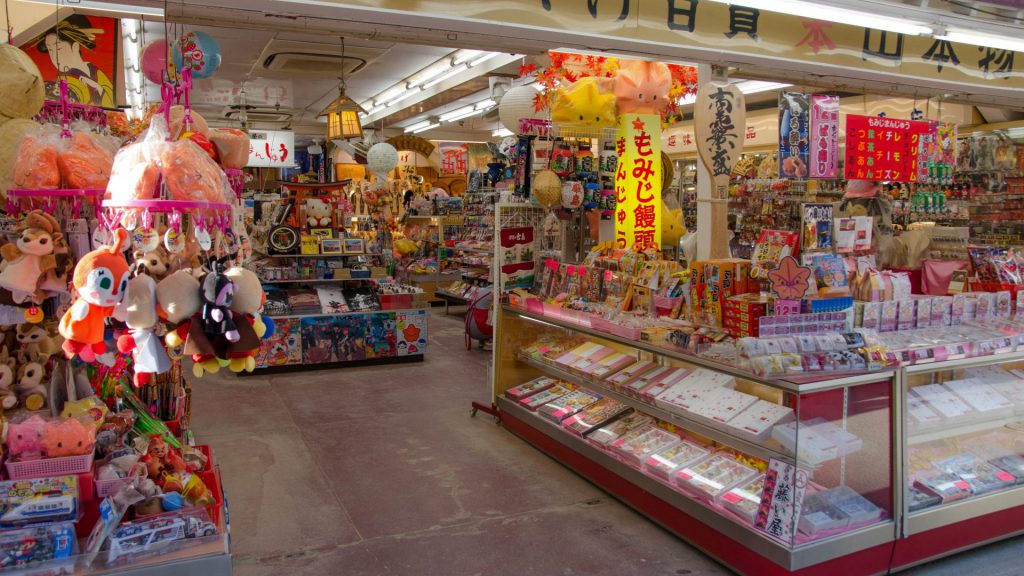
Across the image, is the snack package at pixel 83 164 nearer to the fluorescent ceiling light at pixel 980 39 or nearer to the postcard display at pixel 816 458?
the postcard display at pixel 816 458

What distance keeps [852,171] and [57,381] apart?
15.8 ft

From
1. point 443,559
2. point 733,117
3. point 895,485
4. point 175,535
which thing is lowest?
point 443,559

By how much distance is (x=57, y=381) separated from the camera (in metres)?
2.68

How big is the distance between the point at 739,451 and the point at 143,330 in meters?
2.90

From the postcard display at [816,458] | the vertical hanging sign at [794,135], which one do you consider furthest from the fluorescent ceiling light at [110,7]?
the vertical hanging sign at [794,135]

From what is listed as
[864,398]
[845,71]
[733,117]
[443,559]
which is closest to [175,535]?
[443,559]

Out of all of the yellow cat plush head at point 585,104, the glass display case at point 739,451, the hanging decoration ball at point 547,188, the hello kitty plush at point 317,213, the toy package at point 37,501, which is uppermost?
the yellow cat plush head at point 585,104

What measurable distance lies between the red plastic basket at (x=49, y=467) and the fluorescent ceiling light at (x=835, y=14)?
149 inches

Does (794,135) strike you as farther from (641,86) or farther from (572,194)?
(572,194)

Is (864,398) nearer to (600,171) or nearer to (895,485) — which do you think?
(895,485)

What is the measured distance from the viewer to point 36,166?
92.6 inches

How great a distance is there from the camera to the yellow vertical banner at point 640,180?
527cm

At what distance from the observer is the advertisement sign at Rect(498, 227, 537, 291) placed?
590 cm

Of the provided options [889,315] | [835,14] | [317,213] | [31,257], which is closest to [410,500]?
[31,257]
